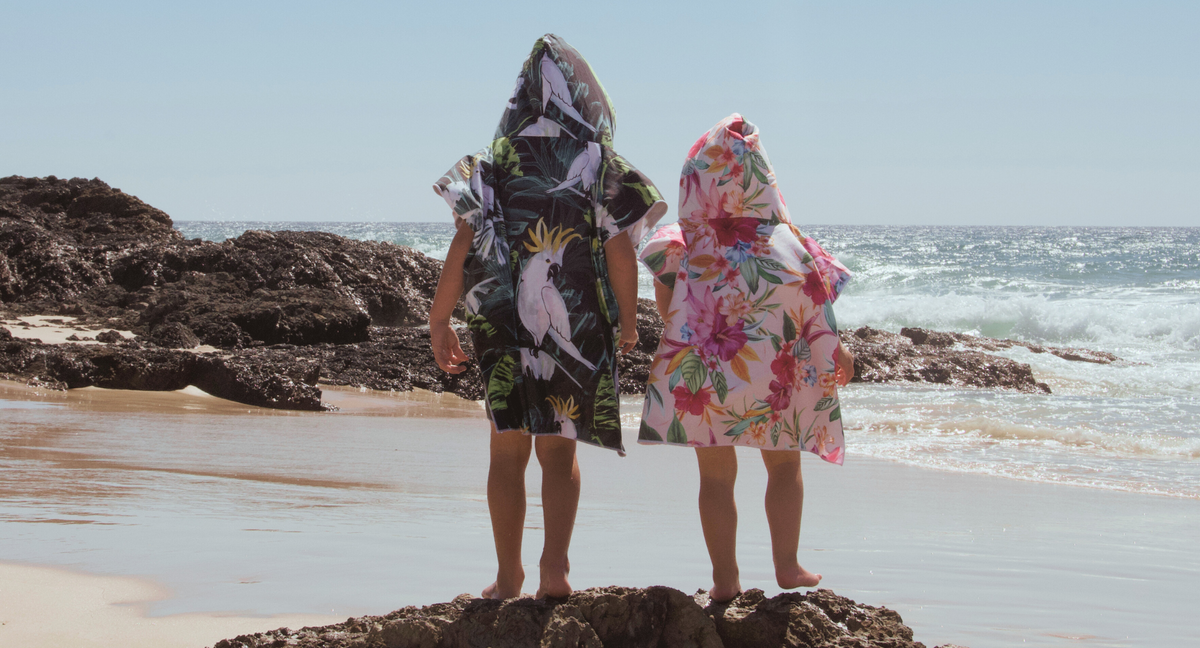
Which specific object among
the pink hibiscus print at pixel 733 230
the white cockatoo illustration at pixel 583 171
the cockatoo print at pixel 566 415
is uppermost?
the white cockatoo illustration at pixel 583 171

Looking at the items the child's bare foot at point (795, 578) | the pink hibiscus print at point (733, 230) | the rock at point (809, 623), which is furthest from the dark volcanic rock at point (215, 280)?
the rock at point (809, 623)

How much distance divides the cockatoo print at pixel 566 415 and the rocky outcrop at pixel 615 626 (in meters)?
0.38

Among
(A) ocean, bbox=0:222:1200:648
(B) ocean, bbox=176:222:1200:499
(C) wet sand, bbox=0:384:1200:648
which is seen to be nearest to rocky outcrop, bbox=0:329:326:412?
(A) ocean, bbox=0:222:1200:648

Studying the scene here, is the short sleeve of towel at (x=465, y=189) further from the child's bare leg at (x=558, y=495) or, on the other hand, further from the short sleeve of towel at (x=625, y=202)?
the child's bare leg at (x=558, y=495)

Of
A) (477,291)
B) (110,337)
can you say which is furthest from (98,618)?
(110,337)

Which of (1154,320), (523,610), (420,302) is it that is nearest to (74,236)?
(420,302)

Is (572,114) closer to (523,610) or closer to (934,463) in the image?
(523,610)

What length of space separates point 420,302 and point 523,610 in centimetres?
1134

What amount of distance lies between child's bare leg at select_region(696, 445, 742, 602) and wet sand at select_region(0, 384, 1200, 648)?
41 centimetres

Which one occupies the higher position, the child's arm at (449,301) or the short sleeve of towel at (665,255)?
the short sleeve of towel at (665,255)

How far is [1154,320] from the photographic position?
20.1m

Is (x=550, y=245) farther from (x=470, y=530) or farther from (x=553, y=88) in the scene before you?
(x=470, y=530)

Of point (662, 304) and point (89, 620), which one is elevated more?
point (662, 304)

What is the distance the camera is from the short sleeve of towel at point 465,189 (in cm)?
254
